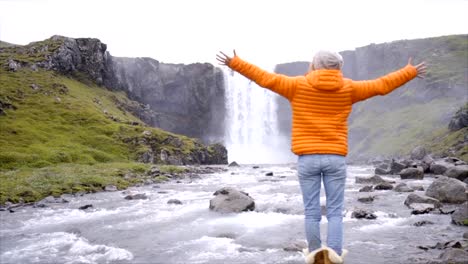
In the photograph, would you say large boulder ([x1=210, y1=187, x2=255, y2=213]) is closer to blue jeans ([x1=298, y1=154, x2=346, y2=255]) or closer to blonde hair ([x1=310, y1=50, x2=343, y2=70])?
blue jeans ([x1=298, y1=154, x2=346, y2=255])

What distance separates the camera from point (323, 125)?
296 inches

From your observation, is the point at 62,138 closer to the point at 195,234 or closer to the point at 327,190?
the point at 195,234

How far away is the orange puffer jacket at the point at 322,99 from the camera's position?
24.6ft

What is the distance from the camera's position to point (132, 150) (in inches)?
3324

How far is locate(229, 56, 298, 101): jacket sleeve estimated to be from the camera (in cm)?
764

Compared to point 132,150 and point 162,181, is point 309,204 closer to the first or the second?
point 162,181

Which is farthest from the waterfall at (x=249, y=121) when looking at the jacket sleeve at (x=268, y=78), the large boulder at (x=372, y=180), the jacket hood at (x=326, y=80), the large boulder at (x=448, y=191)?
the jacket hood at (x=326, y=80)

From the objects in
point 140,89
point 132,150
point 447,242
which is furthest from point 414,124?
point 447,242

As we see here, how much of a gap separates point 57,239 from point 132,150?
2623 inches

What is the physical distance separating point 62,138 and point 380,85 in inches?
3176

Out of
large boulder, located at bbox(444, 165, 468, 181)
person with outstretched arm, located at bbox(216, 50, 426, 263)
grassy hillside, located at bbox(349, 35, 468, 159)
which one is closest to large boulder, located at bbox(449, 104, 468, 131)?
grassy hillside, located at bbox(349, 35, 468, 159)

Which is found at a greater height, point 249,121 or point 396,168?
point 249,121

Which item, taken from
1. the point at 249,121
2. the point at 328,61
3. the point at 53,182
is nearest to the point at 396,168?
the point at 53,182

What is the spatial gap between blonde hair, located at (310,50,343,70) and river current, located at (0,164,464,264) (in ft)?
28.7
